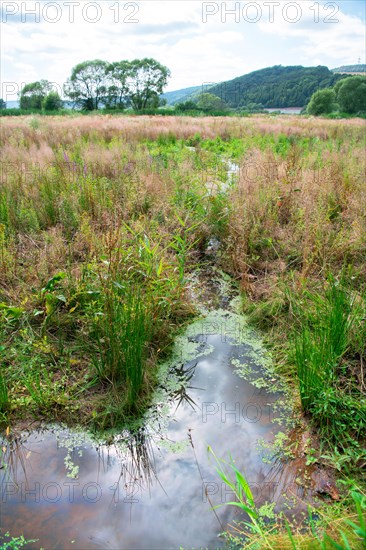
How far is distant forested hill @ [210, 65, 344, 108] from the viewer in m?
36.6

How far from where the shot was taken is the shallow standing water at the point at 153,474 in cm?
193

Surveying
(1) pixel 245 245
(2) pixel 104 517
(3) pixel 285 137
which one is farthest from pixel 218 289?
(3) pixel 285 137

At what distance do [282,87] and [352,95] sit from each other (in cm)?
769

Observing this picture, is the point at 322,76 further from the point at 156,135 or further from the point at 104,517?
the point at 104,517

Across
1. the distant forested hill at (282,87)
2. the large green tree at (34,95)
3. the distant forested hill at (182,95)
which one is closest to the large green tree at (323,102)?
the distant forested hill at (282,87)

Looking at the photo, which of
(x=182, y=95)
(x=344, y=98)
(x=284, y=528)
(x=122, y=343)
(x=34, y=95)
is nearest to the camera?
(x=284, y=528)

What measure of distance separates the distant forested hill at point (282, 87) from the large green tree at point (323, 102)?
152 inches

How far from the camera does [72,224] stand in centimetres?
474

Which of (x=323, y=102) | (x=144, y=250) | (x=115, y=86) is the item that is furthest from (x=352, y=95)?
(x=144, y=250)

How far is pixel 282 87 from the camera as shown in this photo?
44906 millimetres

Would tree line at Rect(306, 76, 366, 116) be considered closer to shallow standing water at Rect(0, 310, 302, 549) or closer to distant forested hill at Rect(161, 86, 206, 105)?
distant forested hill at Rect(161, 86, 206, 105)

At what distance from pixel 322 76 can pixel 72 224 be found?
65285 millimetres

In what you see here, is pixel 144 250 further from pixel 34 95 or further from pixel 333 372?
pixel 34 95

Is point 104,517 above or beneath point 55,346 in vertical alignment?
beneath
